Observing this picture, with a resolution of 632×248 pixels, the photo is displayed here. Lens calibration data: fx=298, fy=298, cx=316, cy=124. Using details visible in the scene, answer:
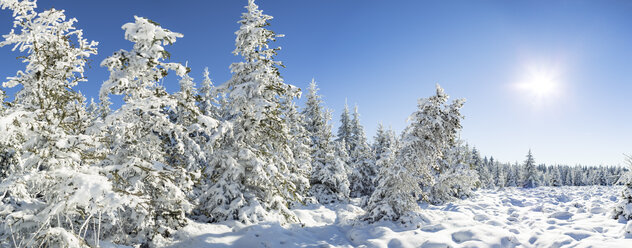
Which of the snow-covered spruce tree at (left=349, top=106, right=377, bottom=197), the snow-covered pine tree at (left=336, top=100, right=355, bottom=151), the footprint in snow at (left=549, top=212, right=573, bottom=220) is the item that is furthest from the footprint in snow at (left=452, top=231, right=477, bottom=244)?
the snow-covered pine tree at (left=336, top=100, right=355, bottom=151)

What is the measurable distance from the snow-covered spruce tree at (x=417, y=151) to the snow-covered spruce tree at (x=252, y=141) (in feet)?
14.7

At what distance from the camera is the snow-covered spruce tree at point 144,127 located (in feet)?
19.0

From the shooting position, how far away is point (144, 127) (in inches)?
353

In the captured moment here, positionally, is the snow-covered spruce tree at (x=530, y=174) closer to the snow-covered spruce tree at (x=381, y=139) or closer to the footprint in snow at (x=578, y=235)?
the snow-covered spruce tree at (x=381, y=139)

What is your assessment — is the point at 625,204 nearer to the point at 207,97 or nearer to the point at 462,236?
the point at 462,236

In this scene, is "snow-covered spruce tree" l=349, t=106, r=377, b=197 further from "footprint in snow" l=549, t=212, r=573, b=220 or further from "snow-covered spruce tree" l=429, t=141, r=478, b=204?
"footprint in snow" l=549, t=212, r=573, b=220

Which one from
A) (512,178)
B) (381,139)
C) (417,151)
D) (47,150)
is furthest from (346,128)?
(512,178)

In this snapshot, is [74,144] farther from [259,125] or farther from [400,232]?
[400,232]

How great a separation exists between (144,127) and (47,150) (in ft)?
13.3

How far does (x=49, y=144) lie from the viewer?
16.7 feet

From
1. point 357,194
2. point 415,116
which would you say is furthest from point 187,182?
point 357,194

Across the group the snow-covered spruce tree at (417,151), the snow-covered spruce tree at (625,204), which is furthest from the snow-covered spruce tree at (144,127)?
the snow-covered spruce tree at (625,204)

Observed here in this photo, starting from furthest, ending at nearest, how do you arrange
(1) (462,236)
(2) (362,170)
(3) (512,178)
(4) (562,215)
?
(3) (512,178) < (2) (362,170) < (4) (562,215) < (1) (462,236)

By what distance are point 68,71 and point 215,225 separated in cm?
749
